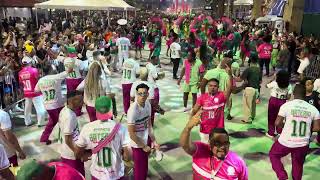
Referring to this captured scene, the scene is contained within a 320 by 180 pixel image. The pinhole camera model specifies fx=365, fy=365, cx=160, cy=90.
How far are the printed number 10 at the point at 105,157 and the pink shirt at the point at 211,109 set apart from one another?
7.22 feet

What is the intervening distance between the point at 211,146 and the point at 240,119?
6.72m

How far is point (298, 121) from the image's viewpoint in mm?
5324

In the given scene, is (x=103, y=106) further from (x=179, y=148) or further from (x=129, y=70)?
(x=129, y=70)

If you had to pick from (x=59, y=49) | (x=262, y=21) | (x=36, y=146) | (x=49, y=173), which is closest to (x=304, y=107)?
(x=49, y=173)

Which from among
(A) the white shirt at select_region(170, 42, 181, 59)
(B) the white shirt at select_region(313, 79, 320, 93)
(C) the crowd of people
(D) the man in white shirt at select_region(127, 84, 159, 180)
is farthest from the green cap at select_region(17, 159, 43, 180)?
(A) the white shirt at select_region(170, 42, 181, 59)

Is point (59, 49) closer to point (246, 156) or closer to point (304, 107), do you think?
point (246, 156)

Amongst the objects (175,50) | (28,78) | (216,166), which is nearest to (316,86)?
(216,166)

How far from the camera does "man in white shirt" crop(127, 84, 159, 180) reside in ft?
16.6

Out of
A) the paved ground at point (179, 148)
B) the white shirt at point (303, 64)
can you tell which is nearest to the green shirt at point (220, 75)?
the paved ground at point (179, 148)

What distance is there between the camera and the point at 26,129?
914cm

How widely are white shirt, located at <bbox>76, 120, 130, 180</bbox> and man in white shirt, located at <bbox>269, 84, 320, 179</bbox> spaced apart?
255cm

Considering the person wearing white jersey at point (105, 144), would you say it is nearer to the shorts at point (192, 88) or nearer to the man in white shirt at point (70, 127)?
the man in white shirt at point (70, 127)

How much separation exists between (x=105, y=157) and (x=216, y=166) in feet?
4.52

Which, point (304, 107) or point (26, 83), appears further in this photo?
point (26, 83)
